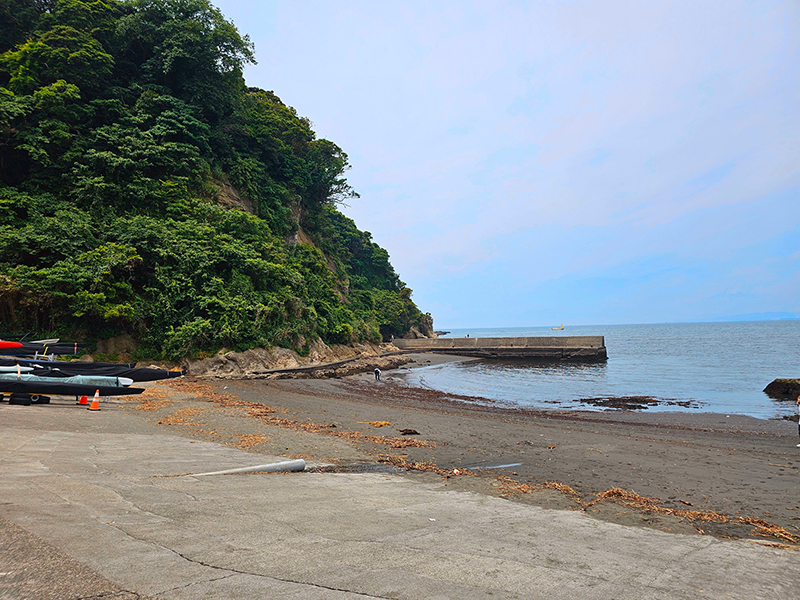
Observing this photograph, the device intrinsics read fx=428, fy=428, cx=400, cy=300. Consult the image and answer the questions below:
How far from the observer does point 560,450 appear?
1215 cm

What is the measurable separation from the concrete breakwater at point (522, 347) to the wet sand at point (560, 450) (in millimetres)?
39306

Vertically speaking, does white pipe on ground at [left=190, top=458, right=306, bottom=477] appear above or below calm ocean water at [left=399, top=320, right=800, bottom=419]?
above

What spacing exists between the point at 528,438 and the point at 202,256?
2562 centimetres

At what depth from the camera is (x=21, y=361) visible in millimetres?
15930

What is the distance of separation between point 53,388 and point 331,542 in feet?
43.8

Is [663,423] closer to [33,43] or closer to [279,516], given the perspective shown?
[279,516]

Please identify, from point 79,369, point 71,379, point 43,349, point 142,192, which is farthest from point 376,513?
point 142,192

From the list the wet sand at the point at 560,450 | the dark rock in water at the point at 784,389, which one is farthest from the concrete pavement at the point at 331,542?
the dark rock in water at the point at 784,389

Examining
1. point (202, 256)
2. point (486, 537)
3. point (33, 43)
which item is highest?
point (33, 43)

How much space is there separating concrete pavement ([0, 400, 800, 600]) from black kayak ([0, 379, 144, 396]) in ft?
22.4

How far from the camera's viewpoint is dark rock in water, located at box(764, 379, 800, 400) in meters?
24.9

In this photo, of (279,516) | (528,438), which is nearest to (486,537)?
(279,516)

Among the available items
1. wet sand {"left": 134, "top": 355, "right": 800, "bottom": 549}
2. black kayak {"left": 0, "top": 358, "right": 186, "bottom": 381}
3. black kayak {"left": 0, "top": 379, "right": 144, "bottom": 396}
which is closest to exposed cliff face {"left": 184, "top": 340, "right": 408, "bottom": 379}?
wet sand {"left": 134, "top": 355, "right": 800, "bottom": 549}

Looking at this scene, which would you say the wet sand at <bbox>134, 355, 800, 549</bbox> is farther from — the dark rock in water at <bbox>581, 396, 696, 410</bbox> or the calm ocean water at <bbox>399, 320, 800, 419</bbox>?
the calm ocean water at <bbox>399, 320, 800, 419</bbox>
